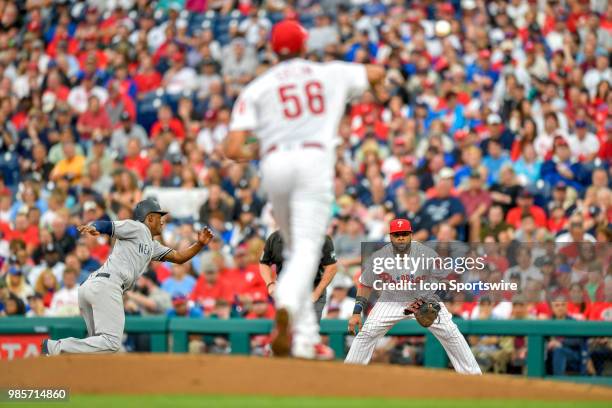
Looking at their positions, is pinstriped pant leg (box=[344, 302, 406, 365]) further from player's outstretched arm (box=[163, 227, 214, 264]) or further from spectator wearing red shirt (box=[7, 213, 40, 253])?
spectator wearing red shirt (box=[7, 213, 40, 253])

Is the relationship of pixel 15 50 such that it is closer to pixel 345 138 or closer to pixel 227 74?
pixel 227 74

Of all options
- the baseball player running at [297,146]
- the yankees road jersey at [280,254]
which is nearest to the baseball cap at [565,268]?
the yankees road jersey at [280,254]

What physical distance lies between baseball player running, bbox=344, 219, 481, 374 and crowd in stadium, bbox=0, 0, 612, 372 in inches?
67.9

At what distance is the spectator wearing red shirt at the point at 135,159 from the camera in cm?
1902

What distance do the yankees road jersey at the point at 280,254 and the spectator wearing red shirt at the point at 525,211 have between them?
16.0ft

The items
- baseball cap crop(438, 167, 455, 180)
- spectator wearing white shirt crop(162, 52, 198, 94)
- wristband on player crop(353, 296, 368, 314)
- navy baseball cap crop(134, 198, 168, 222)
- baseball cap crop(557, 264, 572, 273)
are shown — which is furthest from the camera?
spectator wearing white shirt crop(162, 52, 198, 94)

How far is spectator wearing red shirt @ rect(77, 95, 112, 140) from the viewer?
68.0ft

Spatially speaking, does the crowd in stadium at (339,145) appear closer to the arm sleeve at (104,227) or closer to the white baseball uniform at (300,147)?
the arm sleeve at (104,227)

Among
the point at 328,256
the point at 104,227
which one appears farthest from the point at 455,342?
the point at 104,227

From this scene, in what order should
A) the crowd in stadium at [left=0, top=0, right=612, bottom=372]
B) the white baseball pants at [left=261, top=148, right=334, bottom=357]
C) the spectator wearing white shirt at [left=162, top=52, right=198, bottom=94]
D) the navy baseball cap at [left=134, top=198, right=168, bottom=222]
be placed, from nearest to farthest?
the white baseball pants at [left=261, top=148, right=334, bottom=357] < the navy baseball cap at [left=134, top=198, right=168, bottom=222] < the crowd in stadium at [left=0, top=0, right=612, bottom=372] < the spectator wearing white shirt at [left=162, top=52, right=198, bottom=94]

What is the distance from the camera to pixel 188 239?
16438 mm

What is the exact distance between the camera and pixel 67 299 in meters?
15.9

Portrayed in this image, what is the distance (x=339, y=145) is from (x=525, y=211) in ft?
11.8

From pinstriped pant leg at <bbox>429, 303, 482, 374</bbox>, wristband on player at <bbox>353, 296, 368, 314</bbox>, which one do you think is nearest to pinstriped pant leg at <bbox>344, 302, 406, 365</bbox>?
wristband on player at <bbox>353, 296, 368, 314</bbox>
